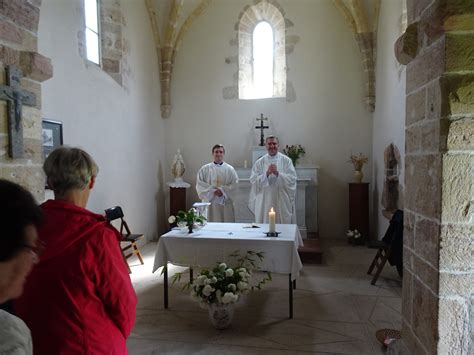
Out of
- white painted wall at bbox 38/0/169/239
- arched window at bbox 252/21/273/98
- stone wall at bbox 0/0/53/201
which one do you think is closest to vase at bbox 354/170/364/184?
arched window at bbox 252/21/273/98

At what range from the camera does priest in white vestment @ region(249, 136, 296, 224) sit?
18.2 ft

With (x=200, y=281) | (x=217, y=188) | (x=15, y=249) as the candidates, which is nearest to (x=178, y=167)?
(x=217, y=188)

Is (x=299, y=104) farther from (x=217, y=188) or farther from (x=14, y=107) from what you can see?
(x=14, y=107)

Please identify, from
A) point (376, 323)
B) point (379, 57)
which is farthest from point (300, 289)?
point (379, 57)

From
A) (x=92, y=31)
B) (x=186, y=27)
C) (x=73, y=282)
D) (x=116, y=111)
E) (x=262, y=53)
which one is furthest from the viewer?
(x=262, y=53)

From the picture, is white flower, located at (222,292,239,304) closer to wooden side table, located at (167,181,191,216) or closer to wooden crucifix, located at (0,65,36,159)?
wooden crucifix, located at (0,65,36,159)

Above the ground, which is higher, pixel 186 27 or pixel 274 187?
pixel 186 27

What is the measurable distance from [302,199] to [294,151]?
98 cm

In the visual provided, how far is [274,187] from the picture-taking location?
5625 mm

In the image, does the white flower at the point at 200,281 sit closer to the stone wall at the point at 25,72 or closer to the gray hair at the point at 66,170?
the stone wall at the point at 25,72

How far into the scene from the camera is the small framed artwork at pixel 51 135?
13.8 ft

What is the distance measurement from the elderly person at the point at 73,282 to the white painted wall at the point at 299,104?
21.1ft

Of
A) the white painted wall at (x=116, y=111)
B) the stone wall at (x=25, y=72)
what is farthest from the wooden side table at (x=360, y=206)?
the stone wall at (x=25, y=72)

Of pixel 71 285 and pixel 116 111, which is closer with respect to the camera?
pixel 71 285
